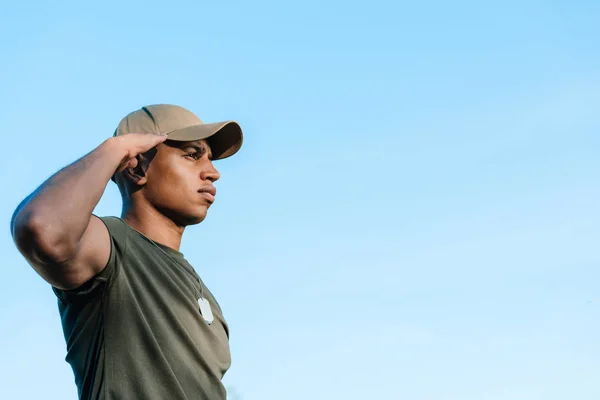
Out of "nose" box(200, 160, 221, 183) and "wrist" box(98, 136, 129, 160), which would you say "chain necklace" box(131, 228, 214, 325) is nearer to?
"nose" box(200, 160, 221, 183)

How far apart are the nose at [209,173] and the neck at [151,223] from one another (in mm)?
321

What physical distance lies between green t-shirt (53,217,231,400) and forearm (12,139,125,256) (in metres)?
0.43

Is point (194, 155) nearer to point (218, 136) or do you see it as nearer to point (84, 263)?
point (218, 136)

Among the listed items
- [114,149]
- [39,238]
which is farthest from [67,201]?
[114,149]

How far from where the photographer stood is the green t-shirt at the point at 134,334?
16.9 feet

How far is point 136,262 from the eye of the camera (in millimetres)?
5438

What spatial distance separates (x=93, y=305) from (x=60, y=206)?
27.9 inches

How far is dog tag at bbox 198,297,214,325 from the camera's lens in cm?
573

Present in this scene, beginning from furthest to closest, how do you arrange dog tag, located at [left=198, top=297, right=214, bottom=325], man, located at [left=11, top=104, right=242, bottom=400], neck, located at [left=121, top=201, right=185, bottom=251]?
neck, located at [left=121, top=201, right=185, bottom=251], dog tag, located at [left=198, top=297, right=214, bottom=325], man, located at [left=11, top=104, right=242, bottom=400]

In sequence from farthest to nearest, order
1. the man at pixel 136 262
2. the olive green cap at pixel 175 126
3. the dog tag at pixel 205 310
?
the olive green cap at pixel 175 126 → the dog tag at pixel 205 310 → the man at pixel 136 262

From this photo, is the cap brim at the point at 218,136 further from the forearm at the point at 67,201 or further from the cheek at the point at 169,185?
the forearm at the point at 67,201

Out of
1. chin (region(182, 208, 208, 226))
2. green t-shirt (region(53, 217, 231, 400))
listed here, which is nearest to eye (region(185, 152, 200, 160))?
chin (region(182, 208, 208, 226))

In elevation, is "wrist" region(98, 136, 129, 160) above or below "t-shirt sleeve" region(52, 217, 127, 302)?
above

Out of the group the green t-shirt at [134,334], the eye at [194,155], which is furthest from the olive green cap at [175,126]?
the green t-shirt at [134,334]
